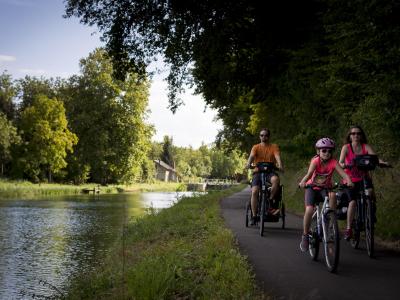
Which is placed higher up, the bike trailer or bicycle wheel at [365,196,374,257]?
the bike trailer

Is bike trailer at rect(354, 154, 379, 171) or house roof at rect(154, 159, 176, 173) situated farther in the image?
house roof at rect(154, 159, 176, 173)

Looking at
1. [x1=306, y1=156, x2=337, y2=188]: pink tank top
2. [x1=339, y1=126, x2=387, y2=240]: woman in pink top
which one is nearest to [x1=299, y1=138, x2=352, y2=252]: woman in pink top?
[x1=306, y1=156, x2=337, y2=188]: pink tank top

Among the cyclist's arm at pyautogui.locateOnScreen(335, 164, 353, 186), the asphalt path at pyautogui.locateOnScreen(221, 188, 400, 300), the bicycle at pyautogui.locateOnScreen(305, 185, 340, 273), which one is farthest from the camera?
the cyclist's arm at pyautogui.locateOnScreen(335, 164, 353, 186)

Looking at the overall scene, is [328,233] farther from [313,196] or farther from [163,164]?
[163,164]

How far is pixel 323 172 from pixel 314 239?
3.24 ft

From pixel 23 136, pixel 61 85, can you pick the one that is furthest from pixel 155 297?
pixel 61 85

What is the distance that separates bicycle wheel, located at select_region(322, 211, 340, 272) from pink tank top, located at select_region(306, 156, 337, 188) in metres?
0.56

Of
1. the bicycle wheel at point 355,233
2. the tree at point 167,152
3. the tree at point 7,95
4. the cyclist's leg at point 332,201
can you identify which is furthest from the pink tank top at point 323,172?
the tree at point 167,152

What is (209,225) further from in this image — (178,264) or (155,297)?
(155,297)

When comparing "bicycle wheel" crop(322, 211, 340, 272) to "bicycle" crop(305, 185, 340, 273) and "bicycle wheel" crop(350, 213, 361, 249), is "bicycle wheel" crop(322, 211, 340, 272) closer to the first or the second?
"bicycle" crop(305, 185, 340, 273)

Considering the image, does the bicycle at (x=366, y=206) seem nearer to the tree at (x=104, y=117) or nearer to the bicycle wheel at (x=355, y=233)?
the bicycle wheel at (x=355, y=233)

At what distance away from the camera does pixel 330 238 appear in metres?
6.56

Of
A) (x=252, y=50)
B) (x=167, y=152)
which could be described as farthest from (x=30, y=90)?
(x=167, y=152)

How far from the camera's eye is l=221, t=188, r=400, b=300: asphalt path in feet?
17.9
